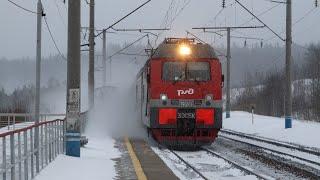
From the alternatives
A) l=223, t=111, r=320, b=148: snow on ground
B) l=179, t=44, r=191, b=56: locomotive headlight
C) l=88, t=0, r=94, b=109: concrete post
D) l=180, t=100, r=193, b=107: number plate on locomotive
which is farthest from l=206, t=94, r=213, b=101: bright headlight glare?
l=88, t=0, r=94, b=109: concrete post

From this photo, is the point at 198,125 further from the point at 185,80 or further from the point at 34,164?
the point at 34,164

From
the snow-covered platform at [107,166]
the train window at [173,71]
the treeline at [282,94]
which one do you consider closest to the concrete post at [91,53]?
the train window at [173,71]

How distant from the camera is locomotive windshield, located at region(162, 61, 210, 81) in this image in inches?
861

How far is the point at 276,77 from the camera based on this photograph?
4203 inches

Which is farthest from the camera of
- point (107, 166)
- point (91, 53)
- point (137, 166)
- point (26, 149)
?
point (91, 53)

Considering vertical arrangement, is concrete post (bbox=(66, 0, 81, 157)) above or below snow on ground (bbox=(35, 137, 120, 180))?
above

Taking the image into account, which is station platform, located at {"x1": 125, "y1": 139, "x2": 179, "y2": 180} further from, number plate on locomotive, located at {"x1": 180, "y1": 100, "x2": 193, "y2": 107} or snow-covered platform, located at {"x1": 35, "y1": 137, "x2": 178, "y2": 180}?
number plate on locomotive, located at {"x1": 180, "y1": 100, "x2": 193, "y2": 107}

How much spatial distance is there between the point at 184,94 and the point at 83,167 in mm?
7718

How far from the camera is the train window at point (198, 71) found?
21.9 m

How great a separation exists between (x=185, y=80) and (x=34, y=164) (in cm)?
1033

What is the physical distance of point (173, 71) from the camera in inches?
867

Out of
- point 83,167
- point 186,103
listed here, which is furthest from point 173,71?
point 83,167

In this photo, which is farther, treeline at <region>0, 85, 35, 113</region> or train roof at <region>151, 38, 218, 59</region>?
treeline at <region>0, 85, 35, 113</region>

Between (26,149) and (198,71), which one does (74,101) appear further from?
(198,71)
